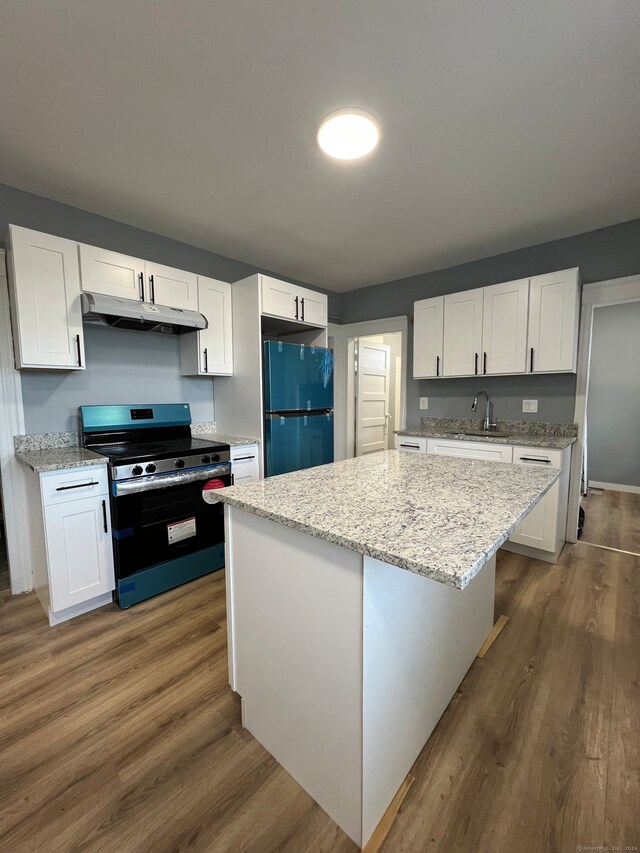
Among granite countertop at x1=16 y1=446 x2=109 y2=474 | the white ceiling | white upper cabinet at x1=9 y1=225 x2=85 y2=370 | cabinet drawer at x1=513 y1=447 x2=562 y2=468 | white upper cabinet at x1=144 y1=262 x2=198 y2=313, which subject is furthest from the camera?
cabinet drawer at x1=513 y1=447 x2=562 y2=468

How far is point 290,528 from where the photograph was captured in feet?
3.55

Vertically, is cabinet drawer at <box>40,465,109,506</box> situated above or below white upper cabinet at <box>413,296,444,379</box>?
below

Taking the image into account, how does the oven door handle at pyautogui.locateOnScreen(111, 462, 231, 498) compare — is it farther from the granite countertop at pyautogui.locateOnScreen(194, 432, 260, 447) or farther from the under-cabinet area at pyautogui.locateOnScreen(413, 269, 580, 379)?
the under-cabinet area at pyautogui.locateOnScreen(413, 269, 580, 379)

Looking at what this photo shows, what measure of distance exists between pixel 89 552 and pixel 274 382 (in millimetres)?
1671

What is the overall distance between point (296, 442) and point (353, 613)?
2.21 meters

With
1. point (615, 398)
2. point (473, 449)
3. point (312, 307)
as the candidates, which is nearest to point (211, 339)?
point (312, 307)

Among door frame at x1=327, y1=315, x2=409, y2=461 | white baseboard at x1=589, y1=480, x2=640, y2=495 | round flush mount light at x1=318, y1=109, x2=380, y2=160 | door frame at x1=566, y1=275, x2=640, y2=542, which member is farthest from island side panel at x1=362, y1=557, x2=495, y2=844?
white baseboard at x1=589, y1=480, x2=640, y2=495

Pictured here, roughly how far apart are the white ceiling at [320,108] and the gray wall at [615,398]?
2363mm

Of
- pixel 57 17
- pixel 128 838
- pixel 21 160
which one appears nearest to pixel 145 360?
pixel 21 160

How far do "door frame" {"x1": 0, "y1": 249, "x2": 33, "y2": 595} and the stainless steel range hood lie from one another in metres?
0.44

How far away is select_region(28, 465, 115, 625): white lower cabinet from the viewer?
191cm

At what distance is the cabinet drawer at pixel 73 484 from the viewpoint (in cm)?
188

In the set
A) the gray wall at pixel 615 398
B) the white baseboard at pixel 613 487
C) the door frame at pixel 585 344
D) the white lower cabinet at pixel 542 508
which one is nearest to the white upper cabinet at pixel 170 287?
the white lower cabinet at pixel 542 508

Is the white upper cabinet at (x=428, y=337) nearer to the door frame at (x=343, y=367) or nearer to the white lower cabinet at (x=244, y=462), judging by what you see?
the door frame at (x=343, y=367)
